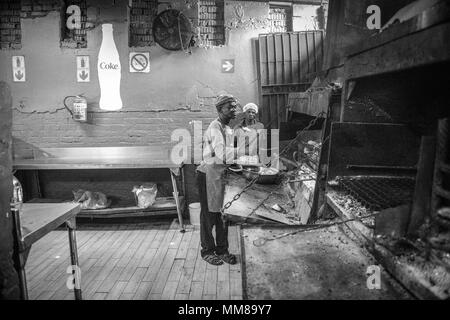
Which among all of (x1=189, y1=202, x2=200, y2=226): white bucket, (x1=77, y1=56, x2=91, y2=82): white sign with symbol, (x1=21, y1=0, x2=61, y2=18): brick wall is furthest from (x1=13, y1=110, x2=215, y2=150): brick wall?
(x1=21, y1=0, x2=61, y2=18): brick wall

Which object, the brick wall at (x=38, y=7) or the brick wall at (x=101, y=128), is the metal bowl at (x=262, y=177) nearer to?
the brick wall at (x=101, y=128)

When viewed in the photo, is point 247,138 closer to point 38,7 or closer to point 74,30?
point 74,30

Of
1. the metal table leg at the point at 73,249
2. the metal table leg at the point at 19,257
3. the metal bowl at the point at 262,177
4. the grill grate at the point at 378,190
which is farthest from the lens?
the metal bowl at the point at 262,177

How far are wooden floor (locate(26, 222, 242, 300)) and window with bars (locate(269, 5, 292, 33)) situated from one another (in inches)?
166

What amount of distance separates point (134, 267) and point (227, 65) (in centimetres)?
426

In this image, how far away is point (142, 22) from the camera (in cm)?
617

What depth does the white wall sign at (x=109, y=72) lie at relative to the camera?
6.16 metres

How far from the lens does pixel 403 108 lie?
2832 mm

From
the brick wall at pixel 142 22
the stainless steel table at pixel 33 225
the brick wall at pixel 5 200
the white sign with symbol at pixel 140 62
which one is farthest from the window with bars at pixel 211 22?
the brick wall at pixel 5 200

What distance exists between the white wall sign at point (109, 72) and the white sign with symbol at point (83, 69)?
0.24m

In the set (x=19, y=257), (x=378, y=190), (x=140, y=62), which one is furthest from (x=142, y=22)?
(x=378, y=190)

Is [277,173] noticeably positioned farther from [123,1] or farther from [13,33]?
[13,33]

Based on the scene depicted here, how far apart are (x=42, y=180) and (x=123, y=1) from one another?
4206mm

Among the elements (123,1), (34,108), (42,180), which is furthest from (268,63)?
(42,180)
